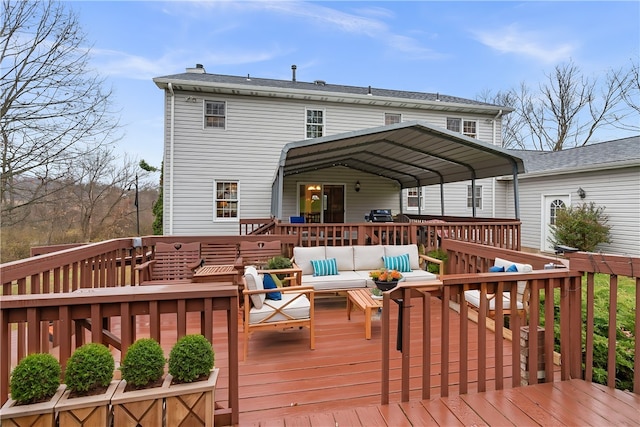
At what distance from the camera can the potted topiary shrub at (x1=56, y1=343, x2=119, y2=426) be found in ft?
5.03

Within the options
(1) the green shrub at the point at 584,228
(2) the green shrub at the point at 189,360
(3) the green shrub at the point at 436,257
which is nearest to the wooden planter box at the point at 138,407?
(2) the green shrub at the point at 189,360

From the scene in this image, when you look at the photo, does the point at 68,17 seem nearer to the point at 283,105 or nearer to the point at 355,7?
the point at 283,105

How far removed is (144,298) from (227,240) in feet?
12.1

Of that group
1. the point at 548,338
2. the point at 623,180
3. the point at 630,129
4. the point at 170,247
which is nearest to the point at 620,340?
the point at 548,338

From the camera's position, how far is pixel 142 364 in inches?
65.8

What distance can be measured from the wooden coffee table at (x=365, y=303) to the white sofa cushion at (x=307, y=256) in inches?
39.8

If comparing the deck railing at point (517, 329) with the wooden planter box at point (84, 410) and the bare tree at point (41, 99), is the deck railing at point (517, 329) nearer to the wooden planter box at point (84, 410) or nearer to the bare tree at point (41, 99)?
the wooden planter box at point (84, 410)

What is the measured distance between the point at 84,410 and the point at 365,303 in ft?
9.15

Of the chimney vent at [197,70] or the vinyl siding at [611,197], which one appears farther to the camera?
the chimney vent at [197,70]

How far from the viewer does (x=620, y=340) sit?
347cm

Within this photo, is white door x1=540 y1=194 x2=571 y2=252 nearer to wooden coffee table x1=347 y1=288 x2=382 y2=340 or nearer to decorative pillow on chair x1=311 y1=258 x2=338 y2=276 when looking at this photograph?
decorative pillow on chair x1=311 y1=258 x2=338 y2=276

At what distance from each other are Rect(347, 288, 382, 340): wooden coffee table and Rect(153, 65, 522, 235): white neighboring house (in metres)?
5.16

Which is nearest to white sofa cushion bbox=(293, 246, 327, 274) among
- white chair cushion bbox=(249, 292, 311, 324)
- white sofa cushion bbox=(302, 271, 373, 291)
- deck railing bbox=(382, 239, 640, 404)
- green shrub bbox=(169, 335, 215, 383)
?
white sofa cushion bbox=(302, 271, 373, 291)

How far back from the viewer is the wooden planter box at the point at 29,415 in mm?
1476
